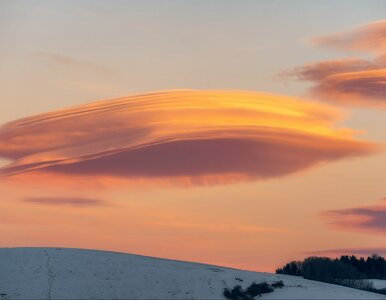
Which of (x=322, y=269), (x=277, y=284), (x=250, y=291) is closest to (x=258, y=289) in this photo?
(x=250, y=291)

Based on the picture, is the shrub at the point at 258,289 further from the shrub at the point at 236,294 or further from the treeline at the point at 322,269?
the treeline at the point at 322,269

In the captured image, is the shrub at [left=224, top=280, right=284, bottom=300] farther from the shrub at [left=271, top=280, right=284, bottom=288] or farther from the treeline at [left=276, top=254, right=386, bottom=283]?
the treeline at [left=276, top=254, right=386, bottom=283]

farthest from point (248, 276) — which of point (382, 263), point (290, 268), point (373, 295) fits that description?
point (382, 263)

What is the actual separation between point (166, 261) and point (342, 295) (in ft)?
55.5

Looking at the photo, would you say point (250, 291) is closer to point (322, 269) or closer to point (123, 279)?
point (123, 279)

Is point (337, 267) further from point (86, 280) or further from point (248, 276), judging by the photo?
point (86, 280)

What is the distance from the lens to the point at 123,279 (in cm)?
7406

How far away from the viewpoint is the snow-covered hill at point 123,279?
234 ft

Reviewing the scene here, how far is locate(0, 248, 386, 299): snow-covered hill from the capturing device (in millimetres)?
71250

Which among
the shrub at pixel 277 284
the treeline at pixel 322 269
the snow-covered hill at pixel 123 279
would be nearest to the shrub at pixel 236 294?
the snow-covered hill at pixel 123 279

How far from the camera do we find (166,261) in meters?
81.8

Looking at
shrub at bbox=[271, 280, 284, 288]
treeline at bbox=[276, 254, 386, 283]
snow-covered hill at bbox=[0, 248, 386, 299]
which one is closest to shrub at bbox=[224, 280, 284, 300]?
shrub at bbox=[271, 280, 284, 288]

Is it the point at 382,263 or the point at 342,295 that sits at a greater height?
the point at 382,263

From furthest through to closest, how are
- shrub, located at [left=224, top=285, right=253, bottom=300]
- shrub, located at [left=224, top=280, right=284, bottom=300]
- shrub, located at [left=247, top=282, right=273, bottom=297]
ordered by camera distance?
1. shrub, located at [left=247, top=282, right=273, bottom=297]
2. shrub, located at [left=224, top=280, right=284, bottom=300]
3. shrub, located at [left=224, top=285, right=253, bottom=300]
